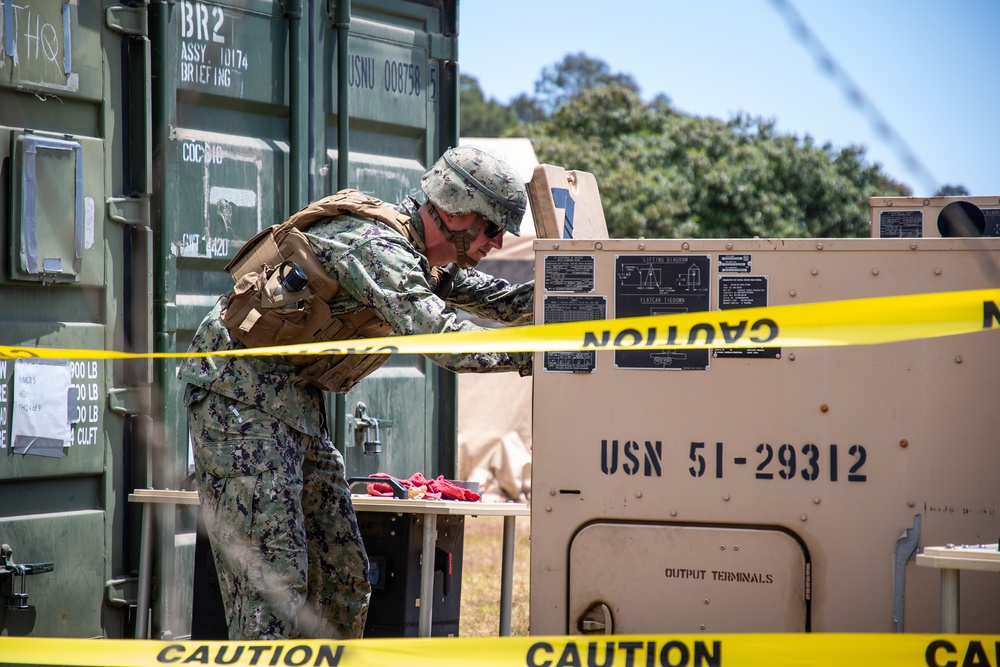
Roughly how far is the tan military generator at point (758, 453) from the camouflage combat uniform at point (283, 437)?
31cm

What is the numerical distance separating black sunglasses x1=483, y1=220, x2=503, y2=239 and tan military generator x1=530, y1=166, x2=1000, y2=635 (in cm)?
31

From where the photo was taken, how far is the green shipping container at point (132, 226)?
3.58 m

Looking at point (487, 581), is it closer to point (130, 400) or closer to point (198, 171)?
point (130, 400)

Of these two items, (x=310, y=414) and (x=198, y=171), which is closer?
(x=310, y=414)

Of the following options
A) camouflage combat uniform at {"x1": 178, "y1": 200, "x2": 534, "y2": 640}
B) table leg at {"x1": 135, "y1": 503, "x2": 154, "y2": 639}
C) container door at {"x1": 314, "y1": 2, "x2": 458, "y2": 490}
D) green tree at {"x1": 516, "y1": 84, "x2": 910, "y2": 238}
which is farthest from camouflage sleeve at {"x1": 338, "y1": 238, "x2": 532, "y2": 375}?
green tree at {"x1": 516, "y1": 84, "x2": 910, "y2": 238}

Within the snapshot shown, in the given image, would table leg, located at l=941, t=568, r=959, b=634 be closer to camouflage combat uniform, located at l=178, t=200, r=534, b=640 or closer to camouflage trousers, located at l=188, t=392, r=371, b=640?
camouflage combat uniform, located at l=178, t=200, r=534, b=640

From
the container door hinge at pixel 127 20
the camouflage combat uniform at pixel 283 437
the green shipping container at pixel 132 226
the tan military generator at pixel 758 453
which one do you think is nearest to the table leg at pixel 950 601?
the tan military generator at pixel 758 453

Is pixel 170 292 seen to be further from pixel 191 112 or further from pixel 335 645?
pixel 335 645

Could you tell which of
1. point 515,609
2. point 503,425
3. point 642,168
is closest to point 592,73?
point 642,168

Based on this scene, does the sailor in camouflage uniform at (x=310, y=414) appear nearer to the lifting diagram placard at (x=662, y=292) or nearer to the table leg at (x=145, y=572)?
the lifting diagram placard at (x=662, y=292)

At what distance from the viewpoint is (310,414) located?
133 inches

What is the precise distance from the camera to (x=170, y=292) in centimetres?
399

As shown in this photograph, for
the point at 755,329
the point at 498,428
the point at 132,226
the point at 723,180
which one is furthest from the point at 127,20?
the point at 723,180

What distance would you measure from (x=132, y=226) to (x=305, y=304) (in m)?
1.05
